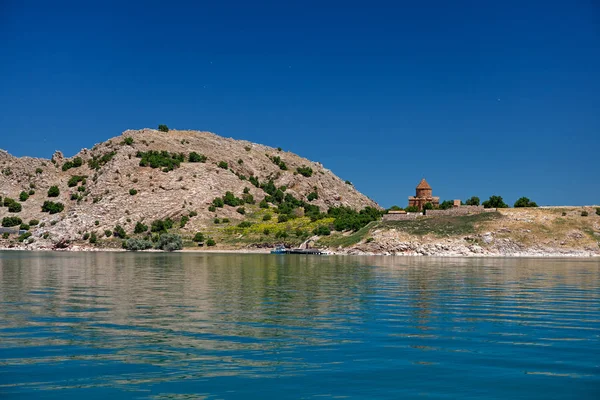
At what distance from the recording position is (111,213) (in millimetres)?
140375

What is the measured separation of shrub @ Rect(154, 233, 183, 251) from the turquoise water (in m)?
86.8

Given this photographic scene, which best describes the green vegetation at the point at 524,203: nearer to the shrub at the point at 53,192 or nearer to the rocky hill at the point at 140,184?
the rocky hill at the point at 140,184

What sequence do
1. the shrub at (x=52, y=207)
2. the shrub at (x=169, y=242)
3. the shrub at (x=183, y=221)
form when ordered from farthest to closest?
the shrub at (x=52, y=207) < the shrub at (x=183, y=221) < the shrub at (x=169, y=242)

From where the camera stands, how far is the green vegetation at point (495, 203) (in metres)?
120

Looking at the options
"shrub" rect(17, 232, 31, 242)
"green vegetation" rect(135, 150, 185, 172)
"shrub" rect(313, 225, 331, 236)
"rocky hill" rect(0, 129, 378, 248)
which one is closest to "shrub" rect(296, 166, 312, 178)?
"rocky hill" rect(0, 129, 378, 248)

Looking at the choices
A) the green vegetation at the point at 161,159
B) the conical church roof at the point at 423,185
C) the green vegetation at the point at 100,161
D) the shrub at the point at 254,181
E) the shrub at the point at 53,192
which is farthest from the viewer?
the shrub at the point at 254,181

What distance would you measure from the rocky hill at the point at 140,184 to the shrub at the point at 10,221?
519 mm

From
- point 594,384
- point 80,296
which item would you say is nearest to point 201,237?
point 80,296

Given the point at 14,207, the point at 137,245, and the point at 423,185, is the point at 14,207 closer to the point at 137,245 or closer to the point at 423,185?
the point at 137,245

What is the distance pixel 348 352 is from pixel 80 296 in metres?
19.5

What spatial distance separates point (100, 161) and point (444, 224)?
10385cm

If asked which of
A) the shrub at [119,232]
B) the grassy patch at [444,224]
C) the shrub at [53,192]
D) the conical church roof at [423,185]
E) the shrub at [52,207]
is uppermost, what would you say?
the conical church roof at [423,185]

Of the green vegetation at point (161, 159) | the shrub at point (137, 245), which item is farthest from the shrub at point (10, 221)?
the shrub at point (137, 245)

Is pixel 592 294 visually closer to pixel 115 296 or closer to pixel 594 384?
pixel 594 384
